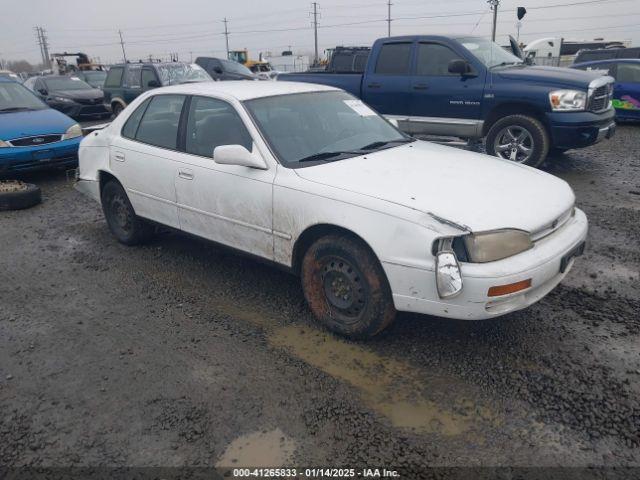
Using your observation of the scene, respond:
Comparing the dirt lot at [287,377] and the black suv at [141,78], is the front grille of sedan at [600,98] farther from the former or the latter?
the black suv at [141,78]

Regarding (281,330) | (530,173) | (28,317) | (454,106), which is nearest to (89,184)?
(28,317)

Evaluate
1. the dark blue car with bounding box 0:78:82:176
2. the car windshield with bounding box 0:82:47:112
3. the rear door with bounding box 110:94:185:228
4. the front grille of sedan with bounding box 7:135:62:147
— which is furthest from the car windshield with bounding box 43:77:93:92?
the rear door with bounding box 110:94:185:228

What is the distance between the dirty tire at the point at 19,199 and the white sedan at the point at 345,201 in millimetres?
2492

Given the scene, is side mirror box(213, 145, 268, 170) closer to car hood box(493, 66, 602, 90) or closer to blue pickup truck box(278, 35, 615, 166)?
blue pickup truck box(278, 35, 615, 166)

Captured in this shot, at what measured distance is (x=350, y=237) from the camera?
319 cm

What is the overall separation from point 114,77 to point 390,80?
30.3 feet

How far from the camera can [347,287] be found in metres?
3.29

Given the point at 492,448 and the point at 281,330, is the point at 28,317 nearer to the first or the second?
the point at 281,330

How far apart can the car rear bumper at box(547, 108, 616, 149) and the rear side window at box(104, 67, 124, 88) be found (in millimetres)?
11313

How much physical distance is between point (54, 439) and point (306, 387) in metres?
1.33

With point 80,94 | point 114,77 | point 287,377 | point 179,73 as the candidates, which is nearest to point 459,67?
point 287,377

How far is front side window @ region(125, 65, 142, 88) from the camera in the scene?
13.0m

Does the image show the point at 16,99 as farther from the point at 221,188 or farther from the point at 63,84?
the point at 63,84

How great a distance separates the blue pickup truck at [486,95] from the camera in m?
6.92
